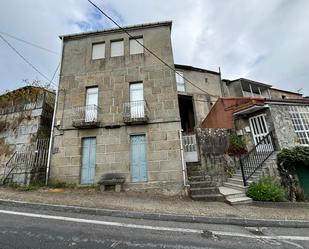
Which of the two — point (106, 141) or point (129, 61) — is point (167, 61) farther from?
point (106, 141)

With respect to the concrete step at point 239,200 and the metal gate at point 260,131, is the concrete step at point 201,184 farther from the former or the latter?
the metal gate at point 260,131

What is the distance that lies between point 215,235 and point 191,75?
16484 mm

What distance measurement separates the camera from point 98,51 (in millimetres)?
11328

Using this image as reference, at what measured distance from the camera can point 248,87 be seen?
20.6 metres

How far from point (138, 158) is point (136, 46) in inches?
275

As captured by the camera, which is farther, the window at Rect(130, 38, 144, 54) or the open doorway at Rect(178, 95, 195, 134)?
the open doorway at Rect(178, 95, 195, 134)

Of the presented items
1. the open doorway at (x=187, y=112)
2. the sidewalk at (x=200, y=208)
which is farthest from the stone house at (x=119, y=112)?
the open doorway at (x=187, y=112)

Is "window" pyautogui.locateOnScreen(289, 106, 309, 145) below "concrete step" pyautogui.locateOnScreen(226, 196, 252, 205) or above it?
above

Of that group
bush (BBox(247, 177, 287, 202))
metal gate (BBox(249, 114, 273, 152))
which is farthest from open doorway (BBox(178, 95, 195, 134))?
bush (BBox(247, 177, 287, 202))

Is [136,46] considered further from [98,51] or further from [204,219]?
[204,219]

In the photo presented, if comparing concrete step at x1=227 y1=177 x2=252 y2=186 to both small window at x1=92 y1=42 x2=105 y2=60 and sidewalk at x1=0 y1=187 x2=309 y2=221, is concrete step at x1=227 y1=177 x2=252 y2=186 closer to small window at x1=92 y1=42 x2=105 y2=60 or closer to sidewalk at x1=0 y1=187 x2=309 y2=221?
sidewalk at x1=0 y1=187 x2=309 y2=221

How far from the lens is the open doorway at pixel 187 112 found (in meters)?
17.8

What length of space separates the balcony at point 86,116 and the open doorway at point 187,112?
9732 millimetres

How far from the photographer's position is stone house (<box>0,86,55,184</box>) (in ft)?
28.8
